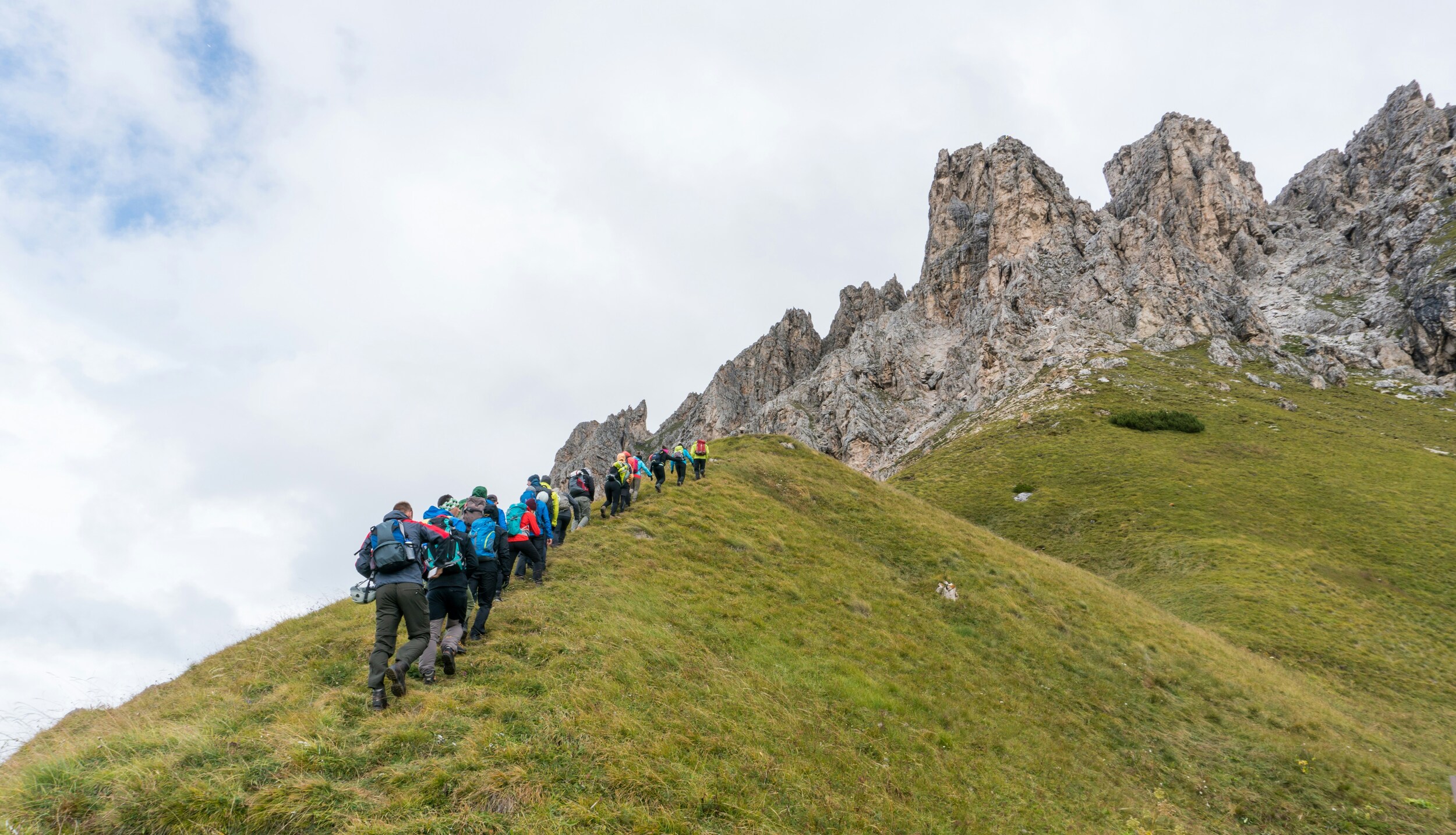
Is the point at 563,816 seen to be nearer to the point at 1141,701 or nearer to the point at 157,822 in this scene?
the point at 157,822

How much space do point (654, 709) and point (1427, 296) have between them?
123689mm

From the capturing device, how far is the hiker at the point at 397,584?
1009 cm

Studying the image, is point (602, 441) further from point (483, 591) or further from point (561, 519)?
point (483, 591)

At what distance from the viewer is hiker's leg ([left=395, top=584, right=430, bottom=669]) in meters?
10.3

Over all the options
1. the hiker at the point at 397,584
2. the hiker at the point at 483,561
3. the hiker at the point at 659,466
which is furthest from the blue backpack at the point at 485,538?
the hiker at the point at 659,466

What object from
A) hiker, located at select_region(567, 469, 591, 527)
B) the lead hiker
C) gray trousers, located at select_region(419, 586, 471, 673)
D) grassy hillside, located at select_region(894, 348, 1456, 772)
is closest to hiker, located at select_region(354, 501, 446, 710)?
gray trousers, located at select_region(419, 586, 471, 673)

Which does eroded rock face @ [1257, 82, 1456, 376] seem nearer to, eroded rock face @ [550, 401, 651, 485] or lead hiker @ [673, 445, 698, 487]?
lead hiker @ [673, 445, 698, 487]

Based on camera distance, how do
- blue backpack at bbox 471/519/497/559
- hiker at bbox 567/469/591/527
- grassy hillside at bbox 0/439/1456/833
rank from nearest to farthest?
1. grassy hillside at bbox 0/439/1456/833
2. blue backpack at bbox 471/519/497/559
3. hiker at bbox 567/469/591/527

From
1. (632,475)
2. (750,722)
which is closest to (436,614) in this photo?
(750,722)

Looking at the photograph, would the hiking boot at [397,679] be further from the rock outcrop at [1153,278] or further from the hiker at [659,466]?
→ the rock outcrop at [1153,278]

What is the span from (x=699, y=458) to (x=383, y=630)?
2104 cm

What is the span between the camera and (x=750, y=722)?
39.0 feet

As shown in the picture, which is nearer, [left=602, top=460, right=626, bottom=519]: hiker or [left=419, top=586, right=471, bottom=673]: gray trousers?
[left=419, top=586, right=471, bottom=673]: gray trousers

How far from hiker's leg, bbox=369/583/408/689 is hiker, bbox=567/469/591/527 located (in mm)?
12445
